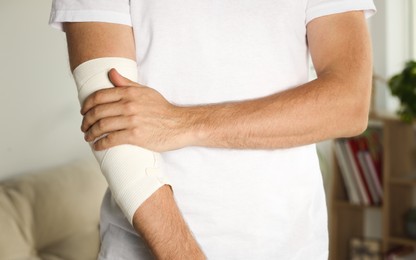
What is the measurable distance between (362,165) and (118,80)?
7.59 feet

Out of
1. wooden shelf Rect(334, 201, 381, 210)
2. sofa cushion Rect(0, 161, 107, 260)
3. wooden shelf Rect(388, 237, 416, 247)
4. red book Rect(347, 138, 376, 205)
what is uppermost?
sofa cushion Rect(0, 161, 107, 260)

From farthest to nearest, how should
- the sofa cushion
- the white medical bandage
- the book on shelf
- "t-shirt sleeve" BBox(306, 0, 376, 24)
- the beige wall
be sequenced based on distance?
the book on shelf, the beige wall, the sofa cushion, "t-shirt sleeve" BBox(306, 0, 376, 24), the white medical bandage

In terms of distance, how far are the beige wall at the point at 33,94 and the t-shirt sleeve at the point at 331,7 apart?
131 cm

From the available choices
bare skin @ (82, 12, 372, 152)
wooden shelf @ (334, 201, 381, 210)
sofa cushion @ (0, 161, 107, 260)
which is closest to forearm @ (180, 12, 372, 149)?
bare skin @ (82, 12, 372, 152)

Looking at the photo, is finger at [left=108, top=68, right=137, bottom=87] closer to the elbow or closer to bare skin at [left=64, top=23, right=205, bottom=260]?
bare skin at [left=64, top=23, right=205, bottom=260]

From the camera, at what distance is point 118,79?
108cm

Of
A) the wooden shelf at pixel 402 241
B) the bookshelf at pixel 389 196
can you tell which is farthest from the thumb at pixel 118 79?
the wooden shelf at pixel 402 241

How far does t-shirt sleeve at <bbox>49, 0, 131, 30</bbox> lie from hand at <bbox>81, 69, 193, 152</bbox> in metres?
0.11

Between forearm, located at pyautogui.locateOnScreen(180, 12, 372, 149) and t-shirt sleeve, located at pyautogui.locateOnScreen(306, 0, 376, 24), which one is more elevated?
t-shirt sleeve, located at pyautogui.locateOnScreen(306, 0, 376, 24)

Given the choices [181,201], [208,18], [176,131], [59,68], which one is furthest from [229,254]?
[59,68]

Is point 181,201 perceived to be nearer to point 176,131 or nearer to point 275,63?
point 176,131

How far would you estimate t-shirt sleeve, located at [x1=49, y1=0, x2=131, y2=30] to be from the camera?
1.12 m

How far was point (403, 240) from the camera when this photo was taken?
3.10 m

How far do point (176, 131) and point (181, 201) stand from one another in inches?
5.6
